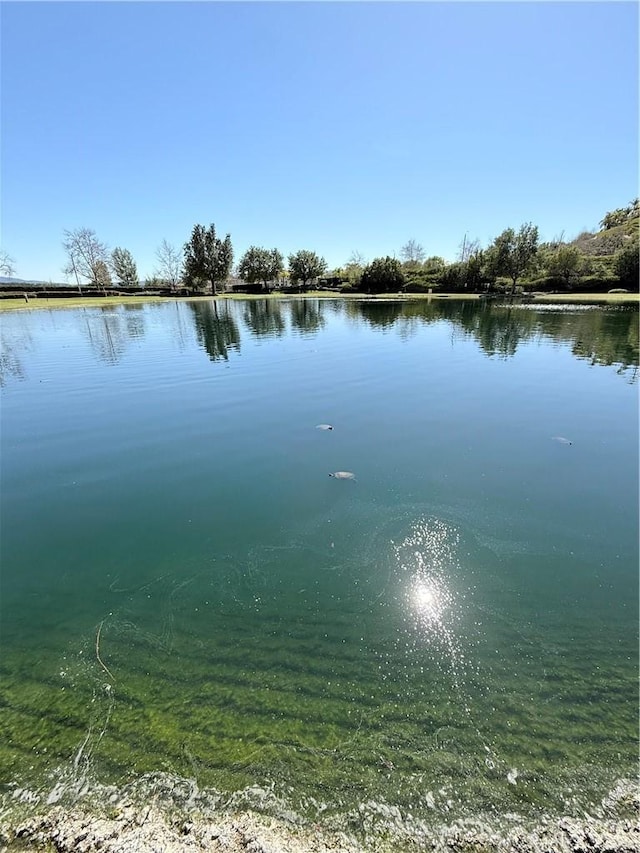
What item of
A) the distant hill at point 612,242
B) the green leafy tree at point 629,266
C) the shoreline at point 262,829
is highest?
the distant hill at point 612,242

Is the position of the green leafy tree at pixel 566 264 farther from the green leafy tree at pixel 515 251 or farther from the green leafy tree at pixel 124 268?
the green leafy tree at pixel 124 268

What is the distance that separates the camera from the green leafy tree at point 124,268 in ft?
313

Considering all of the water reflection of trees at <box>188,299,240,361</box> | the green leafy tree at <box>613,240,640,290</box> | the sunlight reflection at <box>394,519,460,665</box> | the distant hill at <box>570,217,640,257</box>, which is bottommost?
the sunlight reflection at <box>394,519,460,665</box>

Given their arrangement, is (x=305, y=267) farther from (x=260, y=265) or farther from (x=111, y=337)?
(x=111, y=337)

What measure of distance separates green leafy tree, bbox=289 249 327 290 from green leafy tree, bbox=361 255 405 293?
12.0 m

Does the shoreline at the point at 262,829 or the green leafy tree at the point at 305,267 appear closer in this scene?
the shoreline at the point at 262,829

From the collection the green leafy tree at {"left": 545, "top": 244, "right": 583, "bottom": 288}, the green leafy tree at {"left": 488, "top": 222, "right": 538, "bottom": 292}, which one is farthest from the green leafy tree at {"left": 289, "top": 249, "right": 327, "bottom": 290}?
the green leafy tree at {"left": 545, "top": 244, "right": 583, "bottom": 288}

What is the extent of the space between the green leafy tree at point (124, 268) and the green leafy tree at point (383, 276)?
61759mm

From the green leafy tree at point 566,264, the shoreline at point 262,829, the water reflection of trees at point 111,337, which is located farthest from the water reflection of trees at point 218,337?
the green leafy tree at point 566,264

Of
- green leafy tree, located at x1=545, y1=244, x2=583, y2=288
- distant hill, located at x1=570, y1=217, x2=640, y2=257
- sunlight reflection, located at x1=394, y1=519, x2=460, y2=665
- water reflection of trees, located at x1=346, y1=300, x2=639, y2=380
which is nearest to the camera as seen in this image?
sunlight reflection, located at x1=394, y1=519, x2=460, y2=665

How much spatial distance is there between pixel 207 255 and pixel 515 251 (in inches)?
2297

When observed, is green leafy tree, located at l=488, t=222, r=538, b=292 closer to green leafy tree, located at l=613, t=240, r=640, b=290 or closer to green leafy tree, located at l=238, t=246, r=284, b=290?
green leafy tree, located at l=613, t=240, r=640, b=290

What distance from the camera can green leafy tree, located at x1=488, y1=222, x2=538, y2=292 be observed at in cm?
6300

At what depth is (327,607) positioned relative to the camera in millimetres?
4469
